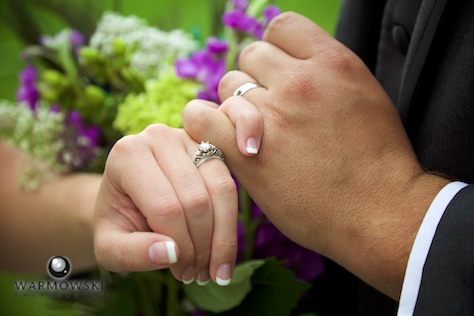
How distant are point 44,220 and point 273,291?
1.38 feet

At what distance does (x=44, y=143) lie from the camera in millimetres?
733

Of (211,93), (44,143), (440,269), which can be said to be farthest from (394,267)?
(44,143)

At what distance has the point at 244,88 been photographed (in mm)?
535

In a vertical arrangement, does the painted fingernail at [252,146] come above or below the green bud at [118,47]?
below

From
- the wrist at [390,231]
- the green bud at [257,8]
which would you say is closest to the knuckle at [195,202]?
the wrist at [390,231]

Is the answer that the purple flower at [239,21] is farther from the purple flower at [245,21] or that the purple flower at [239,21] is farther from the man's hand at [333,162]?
the man's hand at [333,162]

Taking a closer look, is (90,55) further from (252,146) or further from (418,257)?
(418,257)

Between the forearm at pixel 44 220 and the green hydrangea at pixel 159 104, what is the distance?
0.13 meters

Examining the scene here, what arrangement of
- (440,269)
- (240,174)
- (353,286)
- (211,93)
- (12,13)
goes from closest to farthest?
(440,269)
(240,174)
(211,93)
(353,286)
(12,13)

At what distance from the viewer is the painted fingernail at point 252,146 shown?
0.47 m

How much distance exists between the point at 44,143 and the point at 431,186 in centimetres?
53

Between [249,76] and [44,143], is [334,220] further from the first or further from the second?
[44,143]

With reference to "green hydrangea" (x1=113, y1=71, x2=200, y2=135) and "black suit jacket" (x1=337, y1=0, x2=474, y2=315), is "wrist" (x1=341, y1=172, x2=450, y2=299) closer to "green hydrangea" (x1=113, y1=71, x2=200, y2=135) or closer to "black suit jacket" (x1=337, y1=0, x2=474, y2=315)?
"black suit jacket" (x1=337, y1=0, x2=474, y2=315)

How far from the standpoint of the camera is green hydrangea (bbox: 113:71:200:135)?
2.03ft
